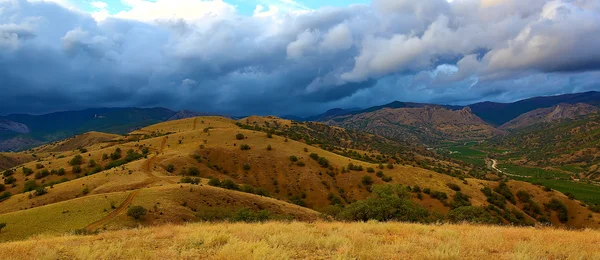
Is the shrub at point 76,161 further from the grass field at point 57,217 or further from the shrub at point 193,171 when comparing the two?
the grass field at point 57,217

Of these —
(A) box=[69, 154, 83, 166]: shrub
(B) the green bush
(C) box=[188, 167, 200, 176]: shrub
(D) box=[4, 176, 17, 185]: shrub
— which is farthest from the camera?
(A) box=[69, 154, 83, 166]: shrub

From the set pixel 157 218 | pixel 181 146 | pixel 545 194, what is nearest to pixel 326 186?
pixel 181 146

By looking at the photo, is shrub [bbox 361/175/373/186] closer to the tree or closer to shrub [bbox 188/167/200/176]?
shrub [bbox 188/167/200/176]

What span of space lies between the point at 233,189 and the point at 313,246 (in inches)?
1804

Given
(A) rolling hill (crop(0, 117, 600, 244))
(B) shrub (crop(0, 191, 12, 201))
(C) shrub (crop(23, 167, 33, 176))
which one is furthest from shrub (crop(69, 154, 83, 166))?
(B) shrub (crop(0, 191, 12, 201))

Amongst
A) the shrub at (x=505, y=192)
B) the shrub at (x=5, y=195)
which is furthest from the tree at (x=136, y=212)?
the shrub at (x=505, y=192)

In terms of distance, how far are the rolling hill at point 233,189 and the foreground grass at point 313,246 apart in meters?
13.0

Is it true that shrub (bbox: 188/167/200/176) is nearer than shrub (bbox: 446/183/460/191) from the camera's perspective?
Yes

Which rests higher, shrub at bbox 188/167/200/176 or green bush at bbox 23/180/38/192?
shrub at bbox 188/167/200/176

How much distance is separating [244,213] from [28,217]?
2187 centimetres

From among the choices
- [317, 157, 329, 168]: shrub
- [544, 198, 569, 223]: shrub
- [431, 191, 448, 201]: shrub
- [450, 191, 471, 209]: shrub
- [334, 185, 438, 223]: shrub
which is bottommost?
[544, 198, 569, 223]: shrub

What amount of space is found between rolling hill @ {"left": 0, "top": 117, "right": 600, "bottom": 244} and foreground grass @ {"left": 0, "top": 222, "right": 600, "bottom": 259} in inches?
513

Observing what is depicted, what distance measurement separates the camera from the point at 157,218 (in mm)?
31469

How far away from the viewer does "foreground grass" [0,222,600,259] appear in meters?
10.9
